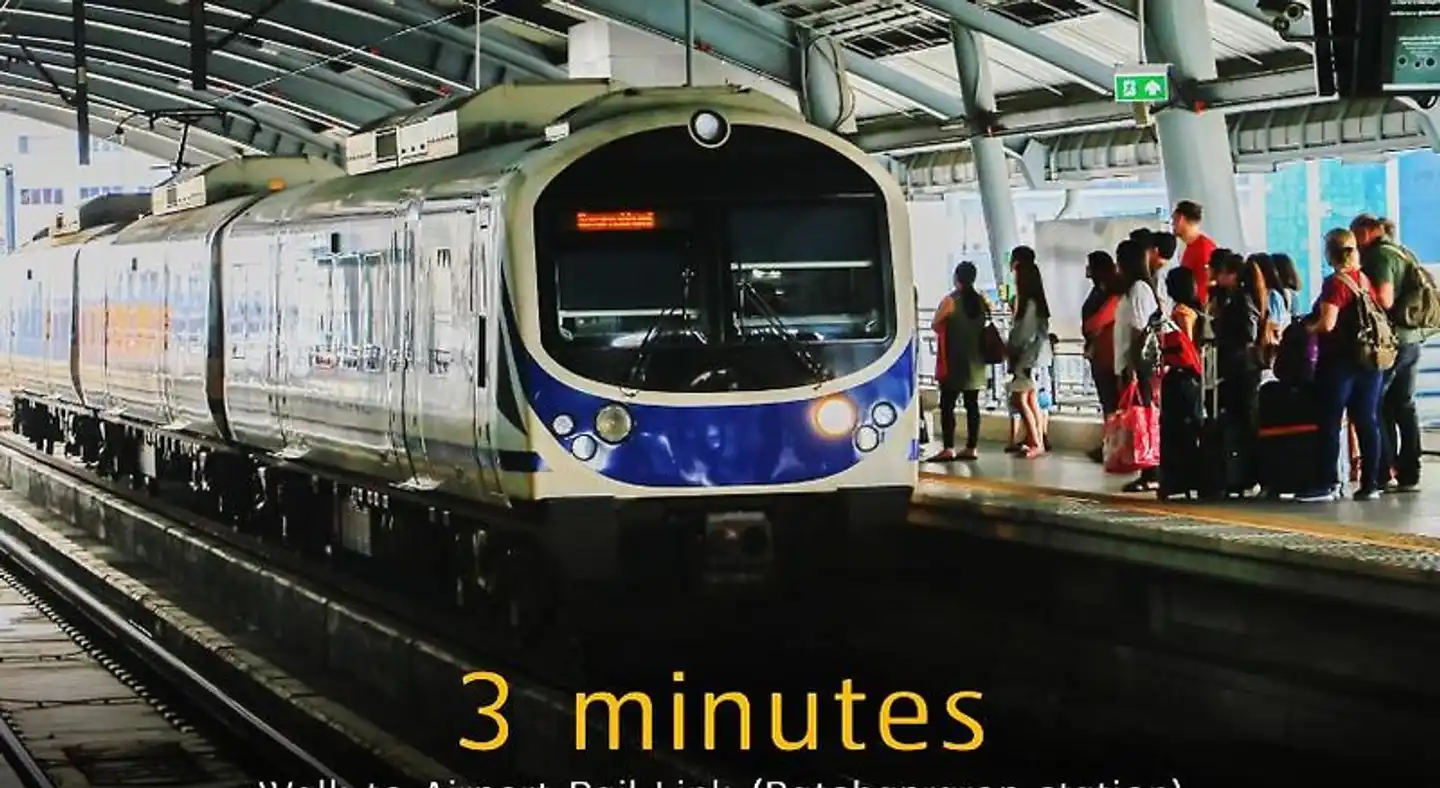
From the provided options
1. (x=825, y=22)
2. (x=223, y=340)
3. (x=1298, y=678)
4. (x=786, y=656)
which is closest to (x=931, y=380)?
(x=825, y=22)

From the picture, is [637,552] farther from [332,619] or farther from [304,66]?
[304,66]

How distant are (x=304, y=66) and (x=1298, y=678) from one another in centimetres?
2819

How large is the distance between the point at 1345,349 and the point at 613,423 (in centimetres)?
383

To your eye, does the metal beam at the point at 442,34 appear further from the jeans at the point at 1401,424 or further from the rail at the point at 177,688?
the jeans at the point at 1401,424

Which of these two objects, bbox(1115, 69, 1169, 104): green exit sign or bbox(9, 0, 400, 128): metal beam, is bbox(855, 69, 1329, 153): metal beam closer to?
bbox(1115, 69, 1169, 104): green exit sign

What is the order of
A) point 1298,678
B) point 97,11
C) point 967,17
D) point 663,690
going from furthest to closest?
point 97,11 < point 967,17 < point 663,690 < point 1298,678

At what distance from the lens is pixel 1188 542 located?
11.5 meters

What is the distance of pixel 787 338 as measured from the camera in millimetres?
12148

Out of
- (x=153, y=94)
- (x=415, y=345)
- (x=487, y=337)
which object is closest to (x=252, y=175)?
(x=415, y=345)

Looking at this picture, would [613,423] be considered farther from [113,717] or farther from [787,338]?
[113,717]

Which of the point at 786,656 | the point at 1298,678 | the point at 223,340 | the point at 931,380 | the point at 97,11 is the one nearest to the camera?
the point at 1298,678

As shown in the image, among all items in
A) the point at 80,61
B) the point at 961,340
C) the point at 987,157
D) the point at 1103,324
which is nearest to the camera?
the point at 1103,324

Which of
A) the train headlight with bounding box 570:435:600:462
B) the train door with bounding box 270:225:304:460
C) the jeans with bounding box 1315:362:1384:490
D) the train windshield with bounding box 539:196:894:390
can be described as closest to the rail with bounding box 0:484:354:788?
the train door with bounding box 270:225:304:460

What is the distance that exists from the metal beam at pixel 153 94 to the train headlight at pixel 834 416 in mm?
30931
